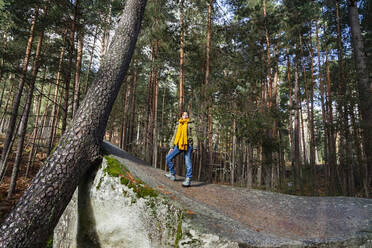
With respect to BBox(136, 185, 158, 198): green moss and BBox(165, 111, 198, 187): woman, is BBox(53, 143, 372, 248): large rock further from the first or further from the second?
BBox(165, 111, 198, 187): woman

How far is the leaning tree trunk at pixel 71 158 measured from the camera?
2934 millimetres

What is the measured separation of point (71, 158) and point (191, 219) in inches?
94.6

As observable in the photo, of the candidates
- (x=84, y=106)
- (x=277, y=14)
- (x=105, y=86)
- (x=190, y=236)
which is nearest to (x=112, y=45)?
(x=105, y=86)

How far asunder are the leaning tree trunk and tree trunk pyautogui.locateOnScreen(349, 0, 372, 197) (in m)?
9.55

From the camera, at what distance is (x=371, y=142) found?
766cm

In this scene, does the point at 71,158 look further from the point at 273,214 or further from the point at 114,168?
the point at 273,214

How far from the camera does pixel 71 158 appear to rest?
136 inches

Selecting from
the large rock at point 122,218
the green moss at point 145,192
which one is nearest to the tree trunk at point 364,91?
the large rock at point 122,218

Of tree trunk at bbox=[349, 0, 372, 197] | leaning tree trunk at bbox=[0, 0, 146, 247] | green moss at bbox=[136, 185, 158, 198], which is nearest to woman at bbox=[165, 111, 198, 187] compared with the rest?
green moss at bbox=[136, 185, 158, 198]

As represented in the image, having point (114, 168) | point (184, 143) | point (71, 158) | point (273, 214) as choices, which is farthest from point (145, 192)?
point (273, 214)

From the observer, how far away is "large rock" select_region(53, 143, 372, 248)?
2732 mm

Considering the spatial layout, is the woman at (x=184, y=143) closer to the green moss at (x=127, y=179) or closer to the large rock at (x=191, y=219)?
the large rock at (x=191, y=219)

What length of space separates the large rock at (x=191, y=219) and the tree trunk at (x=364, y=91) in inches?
194

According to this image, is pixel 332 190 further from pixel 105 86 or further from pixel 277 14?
pixel 105 86
